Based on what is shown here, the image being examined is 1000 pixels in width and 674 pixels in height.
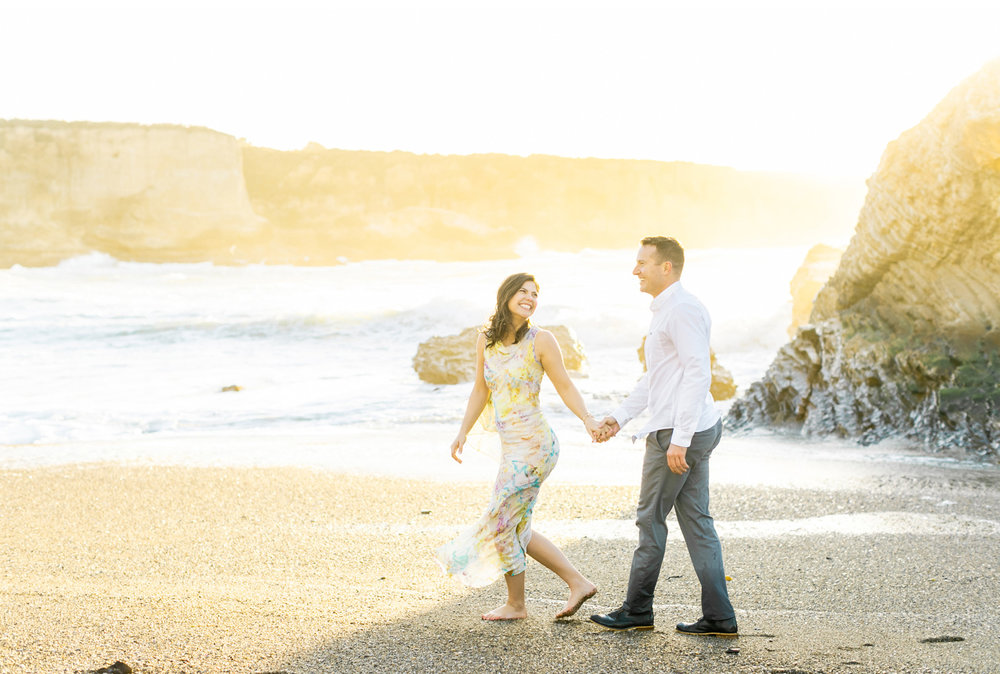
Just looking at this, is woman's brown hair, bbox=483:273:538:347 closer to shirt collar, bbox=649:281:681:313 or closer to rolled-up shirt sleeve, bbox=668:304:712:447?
shirt collar, bbox=649:281:681:313

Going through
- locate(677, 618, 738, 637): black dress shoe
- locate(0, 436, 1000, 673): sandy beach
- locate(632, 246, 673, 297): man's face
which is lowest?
locate(0, 436, 1000, 673): sandy beach

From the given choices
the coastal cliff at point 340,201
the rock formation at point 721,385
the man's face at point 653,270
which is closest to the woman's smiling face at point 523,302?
the man's face at point 653,270

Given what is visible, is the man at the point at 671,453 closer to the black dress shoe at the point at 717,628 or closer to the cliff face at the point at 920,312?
the black dress shoe at the point at 717,628

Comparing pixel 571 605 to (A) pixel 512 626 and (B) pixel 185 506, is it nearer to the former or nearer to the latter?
(A) pixel 512 626

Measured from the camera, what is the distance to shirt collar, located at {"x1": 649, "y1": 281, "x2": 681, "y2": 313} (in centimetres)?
366

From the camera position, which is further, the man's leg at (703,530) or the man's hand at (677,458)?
the man's leg at (703,530)

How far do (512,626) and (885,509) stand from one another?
3.52 metres

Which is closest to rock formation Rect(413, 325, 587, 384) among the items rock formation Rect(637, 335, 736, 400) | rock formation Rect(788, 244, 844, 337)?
rock formation Rect(637, 335, 736, 400)

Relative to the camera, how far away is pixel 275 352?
21.6m

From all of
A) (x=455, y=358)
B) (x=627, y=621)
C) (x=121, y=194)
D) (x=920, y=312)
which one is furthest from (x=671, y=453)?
(x=121, y=194)

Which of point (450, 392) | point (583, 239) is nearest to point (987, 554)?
point (450, 392)

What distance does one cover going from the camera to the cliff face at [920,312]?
832cm

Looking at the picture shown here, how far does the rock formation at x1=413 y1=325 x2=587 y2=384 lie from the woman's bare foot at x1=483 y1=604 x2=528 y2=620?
10553mm

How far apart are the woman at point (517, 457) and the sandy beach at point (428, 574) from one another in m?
0.22
